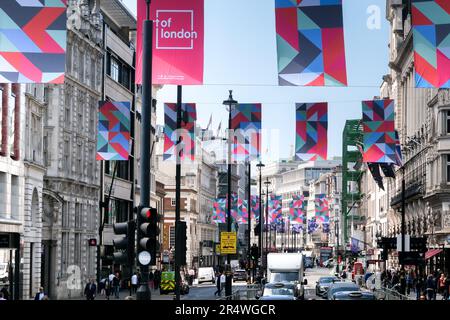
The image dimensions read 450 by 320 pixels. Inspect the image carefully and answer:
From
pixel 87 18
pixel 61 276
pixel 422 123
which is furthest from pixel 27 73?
pixel 422 123

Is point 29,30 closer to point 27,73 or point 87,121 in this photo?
point 27,73

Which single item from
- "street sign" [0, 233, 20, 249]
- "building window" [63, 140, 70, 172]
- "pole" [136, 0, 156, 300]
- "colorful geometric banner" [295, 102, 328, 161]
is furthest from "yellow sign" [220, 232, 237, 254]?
"pole" [136, 0, 156, 300]

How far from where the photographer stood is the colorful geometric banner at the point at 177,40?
22.2 meters

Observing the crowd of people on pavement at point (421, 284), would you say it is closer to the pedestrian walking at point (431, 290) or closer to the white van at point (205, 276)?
the pedestrian walking at point (431, 290)

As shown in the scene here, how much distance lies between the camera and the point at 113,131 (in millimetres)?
42875

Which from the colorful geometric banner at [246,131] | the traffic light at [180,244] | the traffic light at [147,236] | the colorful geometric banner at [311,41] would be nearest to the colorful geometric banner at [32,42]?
the traffic light at [147,236]

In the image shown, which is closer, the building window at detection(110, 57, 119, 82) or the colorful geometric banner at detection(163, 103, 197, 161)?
the colorful geometric banner at detection(163, 103, 197, 161)

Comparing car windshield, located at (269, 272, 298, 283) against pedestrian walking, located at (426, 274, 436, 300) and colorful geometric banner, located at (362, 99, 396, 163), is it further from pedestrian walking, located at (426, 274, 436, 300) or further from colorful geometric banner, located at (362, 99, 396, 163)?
colorful geometric banner, located at (362, 99, 396, 163)

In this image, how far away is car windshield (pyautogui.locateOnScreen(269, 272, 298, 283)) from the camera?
5509cm

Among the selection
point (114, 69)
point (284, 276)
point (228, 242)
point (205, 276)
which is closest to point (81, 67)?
point (114, 69)

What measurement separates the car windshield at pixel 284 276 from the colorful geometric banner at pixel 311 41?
33.2 m

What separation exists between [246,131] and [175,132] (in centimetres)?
294

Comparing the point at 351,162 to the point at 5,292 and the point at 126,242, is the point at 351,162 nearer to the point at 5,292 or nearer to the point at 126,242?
the point at 5,292

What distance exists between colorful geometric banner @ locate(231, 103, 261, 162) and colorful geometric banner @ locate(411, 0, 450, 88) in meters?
16.4
